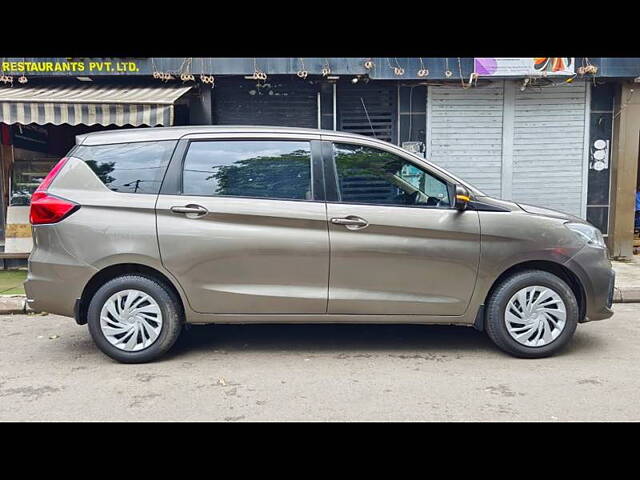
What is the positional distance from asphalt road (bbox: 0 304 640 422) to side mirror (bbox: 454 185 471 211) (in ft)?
4.30

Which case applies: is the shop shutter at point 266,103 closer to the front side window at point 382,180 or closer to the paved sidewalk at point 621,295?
the paved sidewalk at point 621,295

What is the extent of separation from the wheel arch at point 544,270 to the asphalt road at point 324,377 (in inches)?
15.0

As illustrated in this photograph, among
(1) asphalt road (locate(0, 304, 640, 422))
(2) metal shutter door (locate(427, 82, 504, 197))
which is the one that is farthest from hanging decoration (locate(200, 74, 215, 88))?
(1) asphalt road (locate(0, 304, 640, 422))

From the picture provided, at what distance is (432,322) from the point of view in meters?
4.91

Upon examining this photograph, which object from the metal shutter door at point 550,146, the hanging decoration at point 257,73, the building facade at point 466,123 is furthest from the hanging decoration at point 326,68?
the metal shutter door at point 550,146

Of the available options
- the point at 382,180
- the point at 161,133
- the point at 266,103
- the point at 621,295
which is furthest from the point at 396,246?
the point at 266,103

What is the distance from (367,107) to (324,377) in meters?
6.14

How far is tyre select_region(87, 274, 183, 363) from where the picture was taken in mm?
4695

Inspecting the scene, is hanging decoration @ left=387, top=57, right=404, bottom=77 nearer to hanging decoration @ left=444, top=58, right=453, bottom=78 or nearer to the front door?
hanging decoration @ left=444, top=58, right=453, bottom=78

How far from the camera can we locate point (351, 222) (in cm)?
471

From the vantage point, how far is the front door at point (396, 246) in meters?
4.73

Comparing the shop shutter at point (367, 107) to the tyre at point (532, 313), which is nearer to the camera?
the tyre at point (532, 313)

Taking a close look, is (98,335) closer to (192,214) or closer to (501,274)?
(192,214)

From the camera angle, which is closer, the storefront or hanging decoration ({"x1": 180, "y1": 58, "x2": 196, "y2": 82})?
the storefront
